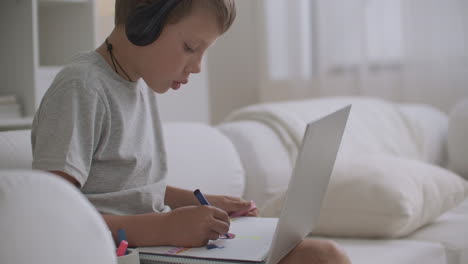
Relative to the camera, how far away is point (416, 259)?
1.52 meters

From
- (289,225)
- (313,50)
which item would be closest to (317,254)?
(289,225)

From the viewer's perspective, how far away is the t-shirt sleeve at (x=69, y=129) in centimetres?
99

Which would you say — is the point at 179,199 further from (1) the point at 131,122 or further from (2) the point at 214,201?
(1) the point at 131,122

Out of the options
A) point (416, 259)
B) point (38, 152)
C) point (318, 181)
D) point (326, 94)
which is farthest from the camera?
point (326, 94)

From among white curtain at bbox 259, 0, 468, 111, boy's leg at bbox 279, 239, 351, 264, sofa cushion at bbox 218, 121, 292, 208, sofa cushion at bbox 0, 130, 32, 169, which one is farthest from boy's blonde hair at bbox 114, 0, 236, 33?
white curtain at bbox 259, 0, 468, 111

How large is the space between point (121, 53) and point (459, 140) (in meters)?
1.73

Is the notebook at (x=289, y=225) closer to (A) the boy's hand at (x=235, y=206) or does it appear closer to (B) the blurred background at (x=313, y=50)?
(A) the boy's hand at (x=235, y=206)

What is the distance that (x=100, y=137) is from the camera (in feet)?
3.65

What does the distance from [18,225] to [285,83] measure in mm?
2943

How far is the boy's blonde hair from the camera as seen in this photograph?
1.13 meters

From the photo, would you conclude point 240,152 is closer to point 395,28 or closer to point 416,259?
point 416,259

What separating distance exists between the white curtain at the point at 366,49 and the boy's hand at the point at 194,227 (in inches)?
85.6

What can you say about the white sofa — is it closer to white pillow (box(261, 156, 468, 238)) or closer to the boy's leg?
white pillow (box(261, 156, 468, 238))

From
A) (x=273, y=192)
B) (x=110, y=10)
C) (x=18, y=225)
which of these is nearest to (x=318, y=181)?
(x=18, y=225)
